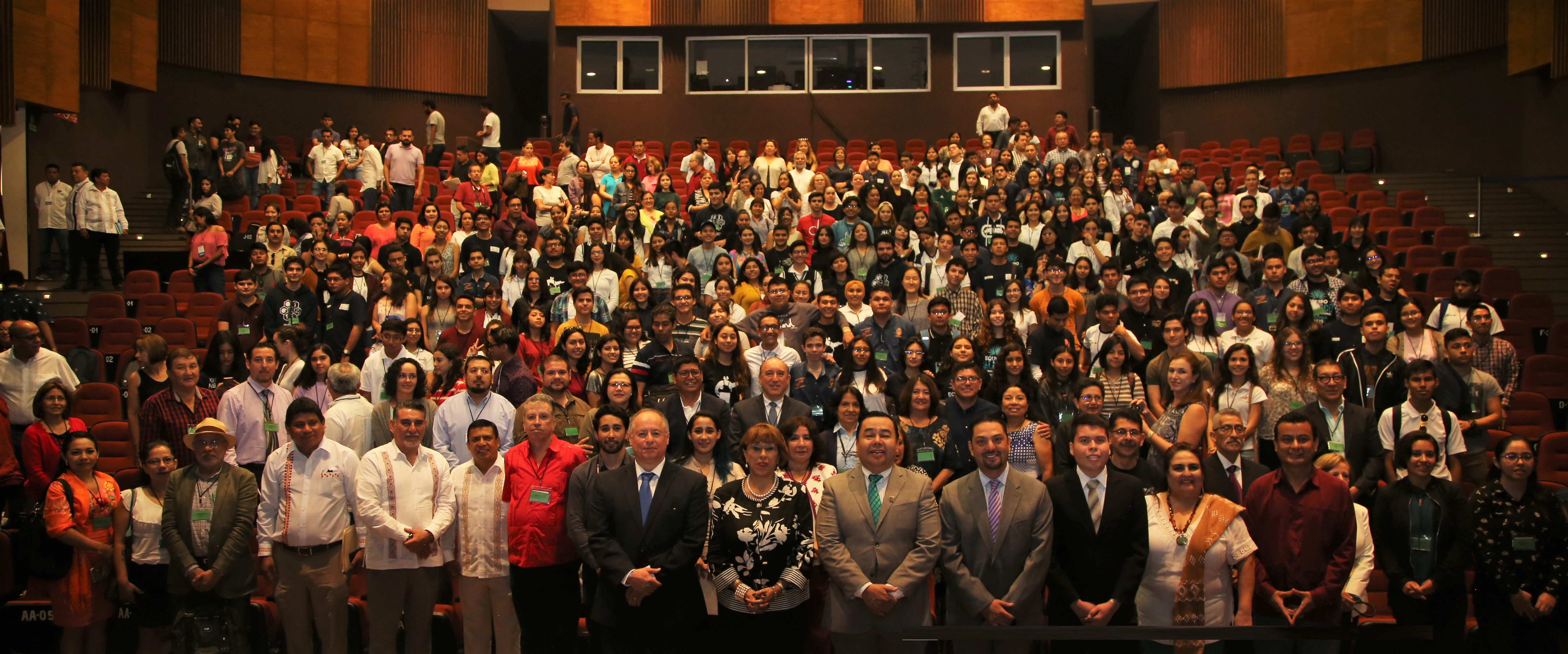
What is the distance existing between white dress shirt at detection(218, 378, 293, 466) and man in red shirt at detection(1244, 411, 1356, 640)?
4.51 meters

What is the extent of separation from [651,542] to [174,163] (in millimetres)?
9575

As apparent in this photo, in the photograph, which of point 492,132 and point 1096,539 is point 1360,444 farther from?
point 492,132

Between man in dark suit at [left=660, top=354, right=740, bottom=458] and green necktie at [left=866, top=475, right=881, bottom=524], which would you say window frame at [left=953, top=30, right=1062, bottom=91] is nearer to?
man in dark suit at [left=660, top=354, right=740, bottom=458]

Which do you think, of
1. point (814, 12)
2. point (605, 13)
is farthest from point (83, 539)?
point (814, 12)

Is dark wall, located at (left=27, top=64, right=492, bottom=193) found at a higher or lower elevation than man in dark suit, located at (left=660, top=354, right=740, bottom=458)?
higher

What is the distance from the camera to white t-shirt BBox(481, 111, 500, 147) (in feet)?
44.7

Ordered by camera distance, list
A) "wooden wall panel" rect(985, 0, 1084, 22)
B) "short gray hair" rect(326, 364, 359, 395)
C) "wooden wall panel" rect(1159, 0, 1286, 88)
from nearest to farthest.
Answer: "short gray hair" rect(326, 364, 359, 395) < "wooden wall panel" rect(1159, 0, 1286, 88) < "wooden wall panel" rect(985, 0, 1084, 22)

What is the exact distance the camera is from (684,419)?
5.32 meters

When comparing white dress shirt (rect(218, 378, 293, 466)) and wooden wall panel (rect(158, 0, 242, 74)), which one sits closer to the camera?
white dress shirt (rect(218, 378, 293, 466))

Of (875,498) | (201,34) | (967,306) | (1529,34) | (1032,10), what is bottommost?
(875,498)

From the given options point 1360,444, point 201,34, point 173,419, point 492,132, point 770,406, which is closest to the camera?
point 1360,444

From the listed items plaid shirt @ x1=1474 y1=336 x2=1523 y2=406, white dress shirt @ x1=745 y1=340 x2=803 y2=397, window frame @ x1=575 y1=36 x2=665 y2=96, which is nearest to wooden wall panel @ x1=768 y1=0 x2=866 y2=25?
window frame @ x1=575 y1=36 x2=665 y2=96

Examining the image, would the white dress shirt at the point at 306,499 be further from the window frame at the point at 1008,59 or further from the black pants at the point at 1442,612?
the window frame at the point at 1008,59

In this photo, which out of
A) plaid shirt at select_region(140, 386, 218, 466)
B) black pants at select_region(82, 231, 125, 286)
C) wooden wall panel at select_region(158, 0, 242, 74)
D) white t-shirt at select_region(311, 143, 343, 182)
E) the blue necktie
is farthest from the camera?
wooden wall panel at select_region(158, 0, 242, 74)
